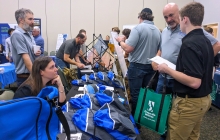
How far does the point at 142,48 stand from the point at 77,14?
4.55 metres

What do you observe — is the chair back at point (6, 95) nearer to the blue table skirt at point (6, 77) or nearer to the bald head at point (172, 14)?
the bald head at point (172, 14)

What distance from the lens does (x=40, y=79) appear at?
153cm

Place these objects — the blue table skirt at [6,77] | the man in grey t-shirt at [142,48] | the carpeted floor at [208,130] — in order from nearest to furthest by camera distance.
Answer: the man in grey t-shirt at [142,48], the carpeted floor at [208,130], the blue table skirt at [6,77]

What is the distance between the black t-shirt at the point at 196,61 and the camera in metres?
1.21

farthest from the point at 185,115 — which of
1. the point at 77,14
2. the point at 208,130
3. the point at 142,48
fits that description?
the point at 77,14

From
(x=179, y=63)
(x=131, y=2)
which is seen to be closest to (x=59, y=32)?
(x=131, y=2)

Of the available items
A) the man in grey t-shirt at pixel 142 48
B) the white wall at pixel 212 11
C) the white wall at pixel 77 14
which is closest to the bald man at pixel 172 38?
the man in grey t-shirt at pixel 142 48

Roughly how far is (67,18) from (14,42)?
4556 millimetres

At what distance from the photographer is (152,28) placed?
2225mm

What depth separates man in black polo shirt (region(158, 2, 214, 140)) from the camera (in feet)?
4.01

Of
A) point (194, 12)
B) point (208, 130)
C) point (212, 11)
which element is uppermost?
point (212, 11)

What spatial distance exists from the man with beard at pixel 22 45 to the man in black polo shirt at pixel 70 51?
126 cm

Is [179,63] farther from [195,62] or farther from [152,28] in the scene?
[152,28]

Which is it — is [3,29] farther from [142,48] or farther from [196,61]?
[196,61]
